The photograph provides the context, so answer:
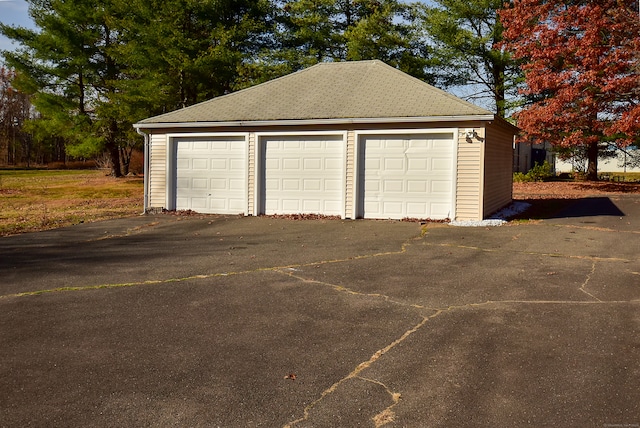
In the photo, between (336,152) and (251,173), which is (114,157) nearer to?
(251,173)

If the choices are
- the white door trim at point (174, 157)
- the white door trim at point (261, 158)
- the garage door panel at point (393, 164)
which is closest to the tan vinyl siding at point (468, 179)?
the garage door panel at point (393, 164)

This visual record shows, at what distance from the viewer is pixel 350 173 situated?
14.3 meters

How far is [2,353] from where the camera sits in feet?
15.0

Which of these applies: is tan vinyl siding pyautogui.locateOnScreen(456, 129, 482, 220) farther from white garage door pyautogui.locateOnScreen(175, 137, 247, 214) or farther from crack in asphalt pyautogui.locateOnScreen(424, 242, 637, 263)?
white garage door pyautogui.locateOnScreen(175, 137, 247, 214)

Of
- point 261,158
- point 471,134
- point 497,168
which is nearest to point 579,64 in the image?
point 497,168

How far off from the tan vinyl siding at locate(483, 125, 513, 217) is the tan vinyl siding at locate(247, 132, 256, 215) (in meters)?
6.37

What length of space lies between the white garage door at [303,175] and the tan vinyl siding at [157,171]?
3216 mm

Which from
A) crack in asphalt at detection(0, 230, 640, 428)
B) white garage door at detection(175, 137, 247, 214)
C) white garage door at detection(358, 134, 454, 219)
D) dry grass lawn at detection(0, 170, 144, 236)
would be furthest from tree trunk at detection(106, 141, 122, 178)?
crack in asphalt at detection(0, 230, 640, 428)

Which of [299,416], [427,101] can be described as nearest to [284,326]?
[299,416]

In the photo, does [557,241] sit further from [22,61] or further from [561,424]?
[22,61]

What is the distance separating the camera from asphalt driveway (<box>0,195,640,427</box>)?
3578mm

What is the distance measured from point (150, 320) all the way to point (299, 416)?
2.61 meters

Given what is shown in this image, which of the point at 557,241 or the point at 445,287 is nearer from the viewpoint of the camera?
the point at 445,287

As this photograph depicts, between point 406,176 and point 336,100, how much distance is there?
10.7 feet
